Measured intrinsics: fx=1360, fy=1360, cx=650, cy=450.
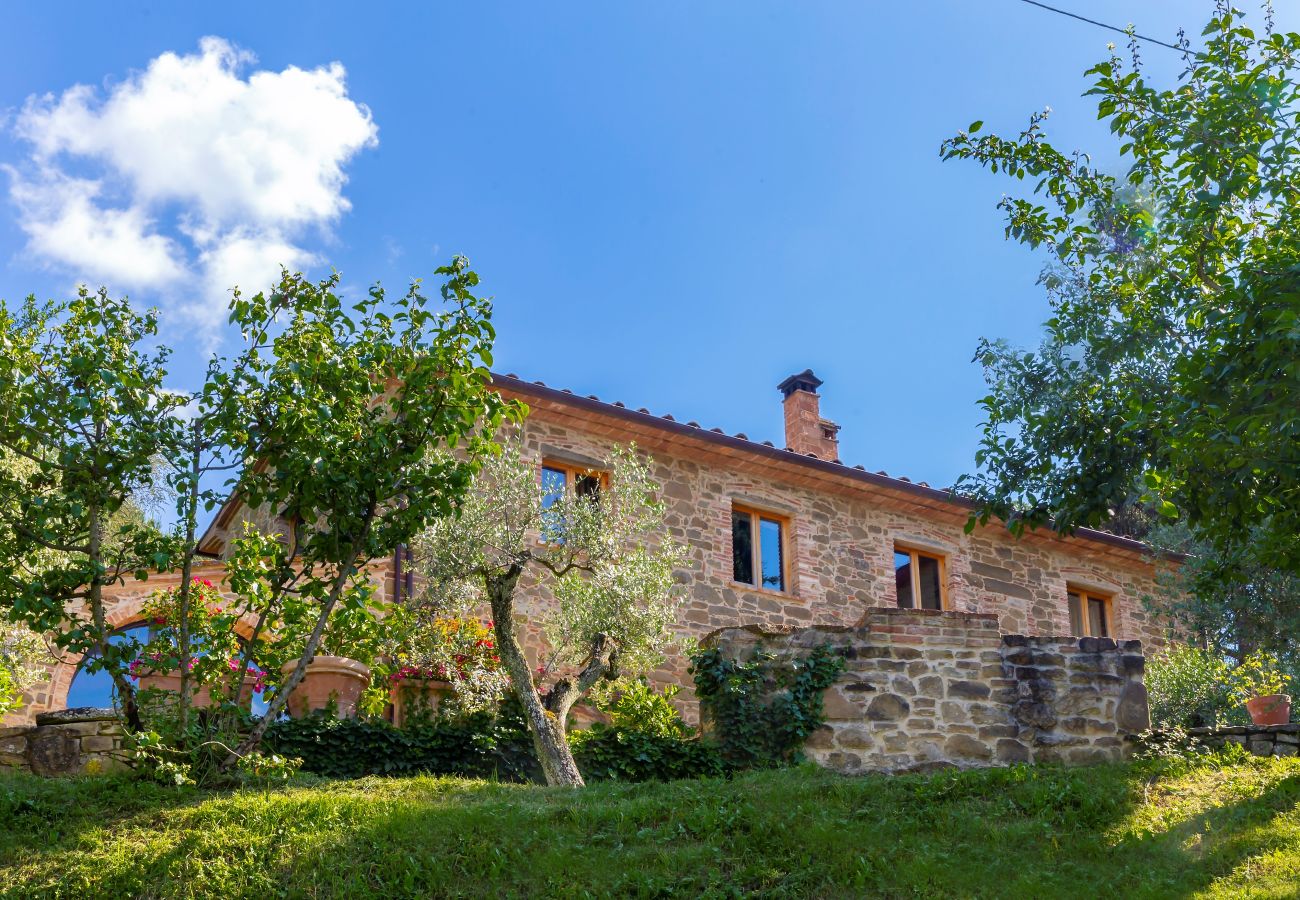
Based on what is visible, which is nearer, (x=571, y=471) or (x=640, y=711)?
(x=640, y=711)

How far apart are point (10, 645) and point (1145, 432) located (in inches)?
405

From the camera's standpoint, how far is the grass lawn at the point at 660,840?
8102 millimetres

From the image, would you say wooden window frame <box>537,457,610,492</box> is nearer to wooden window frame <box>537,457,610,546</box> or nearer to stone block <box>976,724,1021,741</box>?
wooden window frame <box>537,457,610,546</box>

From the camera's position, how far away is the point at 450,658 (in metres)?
12.8

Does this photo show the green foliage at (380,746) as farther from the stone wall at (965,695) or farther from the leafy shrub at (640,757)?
the stone wall at (965,695)

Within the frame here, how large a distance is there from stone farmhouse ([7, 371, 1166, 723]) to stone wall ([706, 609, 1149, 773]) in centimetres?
210

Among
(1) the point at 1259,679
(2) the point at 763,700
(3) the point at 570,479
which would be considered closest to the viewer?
(2) the point at 763,700

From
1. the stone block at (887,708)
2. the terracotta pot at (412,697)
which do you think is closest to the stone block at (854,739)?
the stone block at (887,708)

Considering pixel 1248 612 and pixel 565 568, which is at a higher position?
pixel 565 568

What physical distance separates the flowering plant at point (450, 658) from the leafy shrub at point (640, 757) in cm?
102

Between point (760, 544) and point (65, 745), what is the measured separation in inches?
357

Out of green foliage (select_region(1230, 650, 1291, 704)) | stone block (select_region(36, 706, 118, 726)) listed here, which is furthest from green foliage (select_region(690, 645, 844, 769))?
stone block (select_region(36, 706, 118, 726))

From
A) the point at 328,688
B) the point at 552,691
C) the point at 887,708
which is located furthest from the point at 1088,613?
the point at 328,688

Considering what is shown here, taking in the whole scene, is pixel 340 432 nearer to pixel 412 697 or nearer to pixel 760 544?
pixel 412 697
